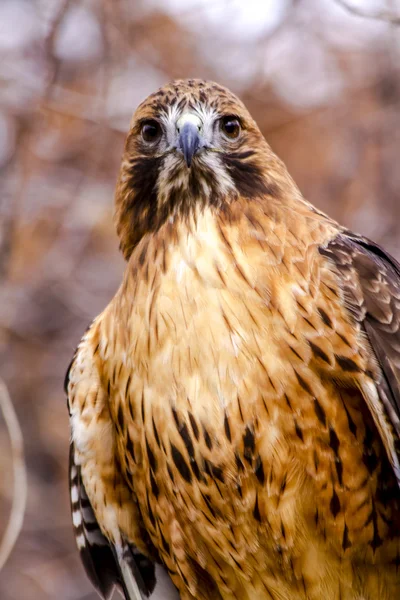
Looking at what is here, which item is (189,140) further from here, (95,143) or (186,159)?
(95,143)

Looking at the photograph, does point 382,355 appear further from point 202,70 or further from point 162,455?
point 202,70

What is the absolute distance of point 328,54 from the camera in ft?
22.2

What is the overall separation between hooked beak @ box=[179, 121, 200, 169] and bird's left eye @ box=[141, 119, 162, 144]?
0.21 m

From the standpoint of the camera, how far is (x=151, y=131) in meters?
3.12

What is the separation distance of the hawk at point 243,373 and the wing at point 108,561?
0.58ft

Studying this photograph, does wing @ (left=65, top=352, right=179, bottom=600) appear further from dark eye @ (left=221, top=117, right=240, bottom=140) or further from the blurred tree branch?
the blurred tree branch

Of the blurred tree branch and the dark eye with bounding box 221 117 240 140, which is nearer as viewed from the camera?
the dark eye with bounding box 221 117 240 140

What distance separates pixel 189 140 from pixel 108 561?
173 centimetres

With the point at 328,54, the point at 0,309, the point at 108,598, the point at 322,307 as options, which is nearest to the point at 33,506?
the point at 0,309

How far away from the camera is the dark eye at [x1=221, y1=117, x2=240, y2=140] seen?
3.09 m

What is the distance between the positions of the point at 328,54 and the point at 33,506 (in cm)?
428

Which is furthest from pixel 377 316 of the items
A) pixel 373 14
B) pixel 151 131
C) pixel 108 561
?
pixel 108 561

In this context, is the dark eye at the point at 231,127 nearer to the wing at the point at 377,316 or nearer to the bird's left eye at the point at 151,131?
the bird's left eye at the point at 151,131

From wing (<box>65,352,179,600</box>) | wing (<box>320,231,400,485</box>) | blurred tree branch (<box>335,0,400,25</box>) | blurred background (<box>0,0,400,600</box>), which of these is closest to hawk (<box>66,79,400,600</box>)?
wing (<box>320,231,400,485</box>)
